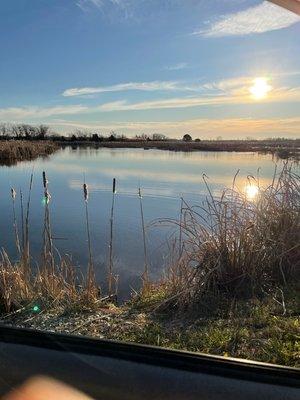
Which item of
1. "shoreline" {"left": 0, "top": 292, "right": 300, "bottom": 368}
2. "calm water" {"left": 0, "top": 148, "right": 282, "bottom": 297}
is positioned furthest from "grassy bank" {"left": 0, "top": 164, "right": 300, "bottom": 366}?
"calm water" {"left": 0, "top": 148, "right": 282, "bottom": 297}

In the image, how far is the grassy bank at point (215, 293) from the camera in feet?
9.94

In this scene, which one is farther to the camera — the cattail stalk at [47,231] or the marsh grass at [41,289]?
the cattail stalk at [47,231]

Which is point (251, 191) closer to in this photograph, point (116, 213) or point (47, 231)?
point (47, 231)

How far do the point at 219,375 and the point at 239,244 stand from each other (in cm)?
243

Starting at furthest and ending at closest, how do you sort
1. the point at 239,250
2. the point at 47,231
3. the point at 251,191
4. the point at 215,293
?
1. the point at 251,191
2. the point at 47,231
3. the point at 239,250
4. the point at 215,293

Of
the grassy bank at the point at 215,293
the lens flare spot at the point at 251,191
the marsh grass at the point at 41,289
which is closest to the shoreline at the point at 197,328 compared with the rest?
A: the grassy bank at the point at 215,293

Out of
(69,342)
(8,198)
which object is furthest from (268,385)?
(8,198)

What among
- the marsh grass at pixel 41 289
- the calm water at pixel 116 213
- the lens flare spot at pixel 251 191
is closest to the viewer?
the marsh grass at pixel 41 289

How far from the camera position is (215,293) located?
4.01 m

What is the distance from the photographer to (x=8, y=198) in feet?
42.6

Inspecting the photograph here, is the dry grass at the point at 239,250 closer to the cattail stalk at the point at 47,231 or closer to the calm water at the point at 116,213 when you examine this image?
the cattail stalk at the point at 47,231

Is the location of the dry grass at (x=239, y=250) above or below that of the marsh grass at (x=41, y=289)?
above

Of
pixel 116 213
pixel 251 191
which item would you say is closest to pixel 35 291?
pixel 251 191

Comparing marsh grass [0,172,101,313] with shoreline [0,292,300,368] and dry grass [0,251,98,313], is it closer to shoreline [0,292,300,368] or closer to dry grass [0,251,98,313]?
dry grass [0,251,98,313]
